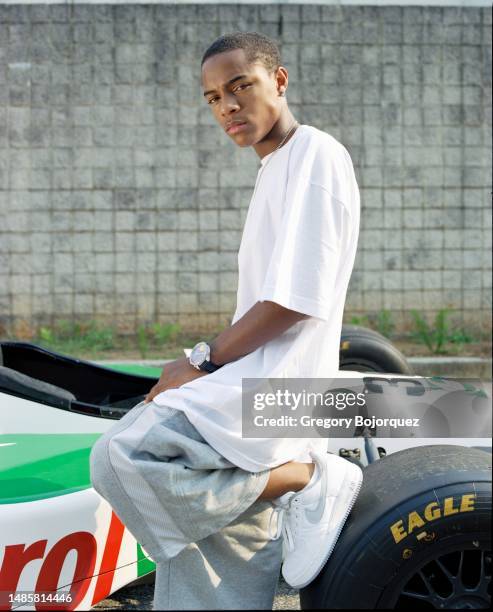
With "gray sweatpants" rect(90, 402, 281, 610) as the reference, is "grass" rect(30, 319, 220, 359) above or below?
below

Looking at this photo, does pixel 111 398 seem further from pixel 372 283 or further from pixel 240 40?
pixel 372 283

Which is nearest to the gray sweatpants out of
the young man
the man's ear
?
the young man

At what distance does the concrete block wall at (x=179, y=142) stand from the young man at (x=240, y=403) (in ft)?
20.5

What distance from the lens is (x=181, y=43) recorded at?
8.54m

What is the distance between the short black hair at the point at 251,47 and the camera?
235cm

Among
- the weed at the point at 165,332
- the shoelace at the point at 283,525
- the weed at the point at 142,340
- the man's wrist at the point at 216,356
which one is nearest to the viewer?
the man's wrist at the point at 216,356

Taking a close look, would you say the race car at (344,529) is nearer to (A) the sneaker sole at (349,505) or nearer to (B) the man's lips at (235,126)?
(A) the sneaker sole at (349,505)

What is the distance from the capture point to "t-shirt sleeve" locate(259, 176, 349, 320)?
2189 millimetres

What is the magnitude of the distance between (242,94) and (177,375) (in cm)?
74

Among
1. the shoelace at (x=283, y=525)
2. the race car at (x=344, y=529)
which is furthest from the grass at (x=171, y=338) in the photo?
the shoelace at (x=283, y=525)

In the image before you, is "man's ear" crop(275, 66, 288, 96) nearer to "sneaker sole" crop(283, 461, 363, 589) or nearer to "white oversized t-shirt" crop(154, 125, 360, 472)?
"white oversized t-shirt" crop(154, 125, 360, 472)

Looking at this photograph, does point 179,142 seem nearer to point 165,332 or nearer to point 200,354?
point 165,332

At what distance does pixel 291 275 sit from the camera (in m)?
2.20

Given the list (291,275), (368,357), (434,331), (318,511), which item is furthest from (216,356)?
(434,331)
